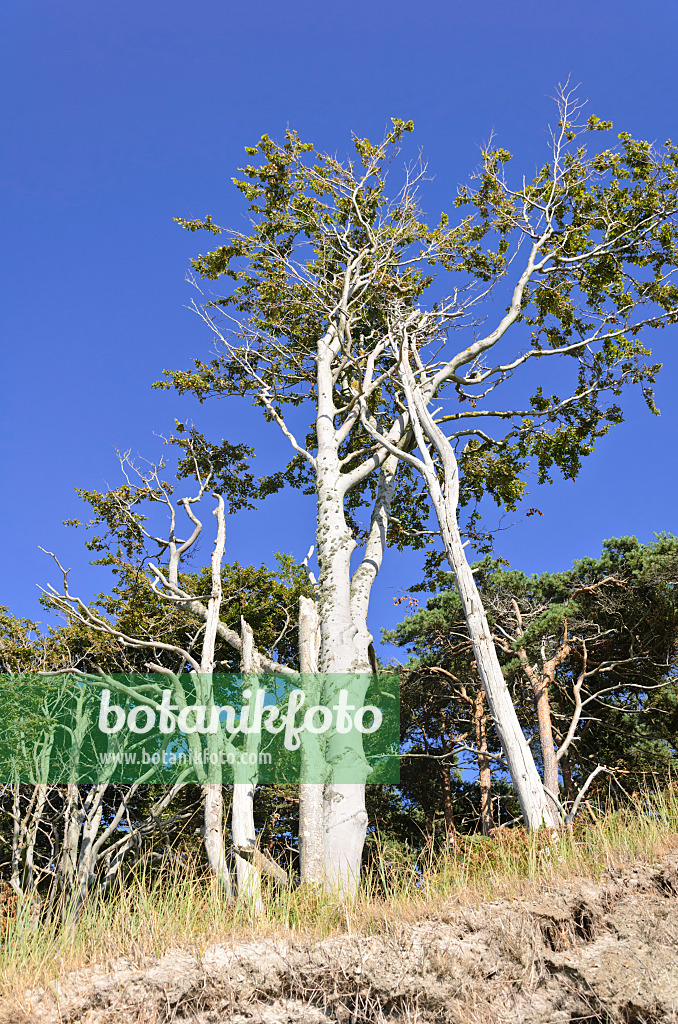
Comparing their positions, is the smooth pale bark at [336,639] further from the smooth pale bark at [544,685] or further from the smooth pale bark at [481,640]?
the smooth pale bark at [544,685]

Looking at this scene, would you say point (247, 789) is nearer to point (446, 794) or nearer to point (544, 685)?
point (544, 685)

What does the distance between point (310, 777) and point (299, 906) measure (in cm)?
449

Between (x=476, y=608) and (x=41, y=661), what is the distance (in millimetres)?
9396

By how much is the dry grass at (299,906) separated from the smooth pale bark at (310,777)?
11.9 ft

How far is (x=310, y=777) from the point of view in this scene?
29.8 ft

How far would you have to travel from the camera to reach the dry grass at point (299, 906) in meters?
4.07

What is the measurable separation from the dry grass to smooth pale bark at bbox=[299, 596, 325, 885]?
11.9 feet

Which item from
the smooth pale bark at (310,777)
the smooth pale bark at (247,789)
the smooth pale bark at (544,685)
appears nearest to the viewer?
the smooth pale bark at (310,777)

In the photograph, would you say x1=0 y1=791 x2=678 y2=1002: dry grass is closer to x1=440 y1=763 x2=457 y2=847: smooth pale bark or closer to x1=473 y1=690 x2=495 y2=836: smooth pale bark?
x1=473 y1=690 x2=495 y2=836: smooth pale bark

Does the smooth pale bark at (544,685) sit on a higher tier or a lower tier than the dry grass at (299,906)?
higher

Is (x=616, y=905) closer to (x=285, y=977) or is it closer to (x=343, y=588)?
(x=285, y=977)

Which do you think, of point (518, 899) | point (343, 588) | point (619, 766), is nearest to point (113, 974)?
point (518, 899)

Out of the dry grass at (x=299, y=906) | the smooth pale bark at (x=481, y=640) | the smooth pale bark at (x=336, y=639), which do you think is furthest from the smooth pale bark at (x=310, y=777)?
the dry grass at (x=299, y=906)

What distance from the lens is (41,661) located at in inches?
534
